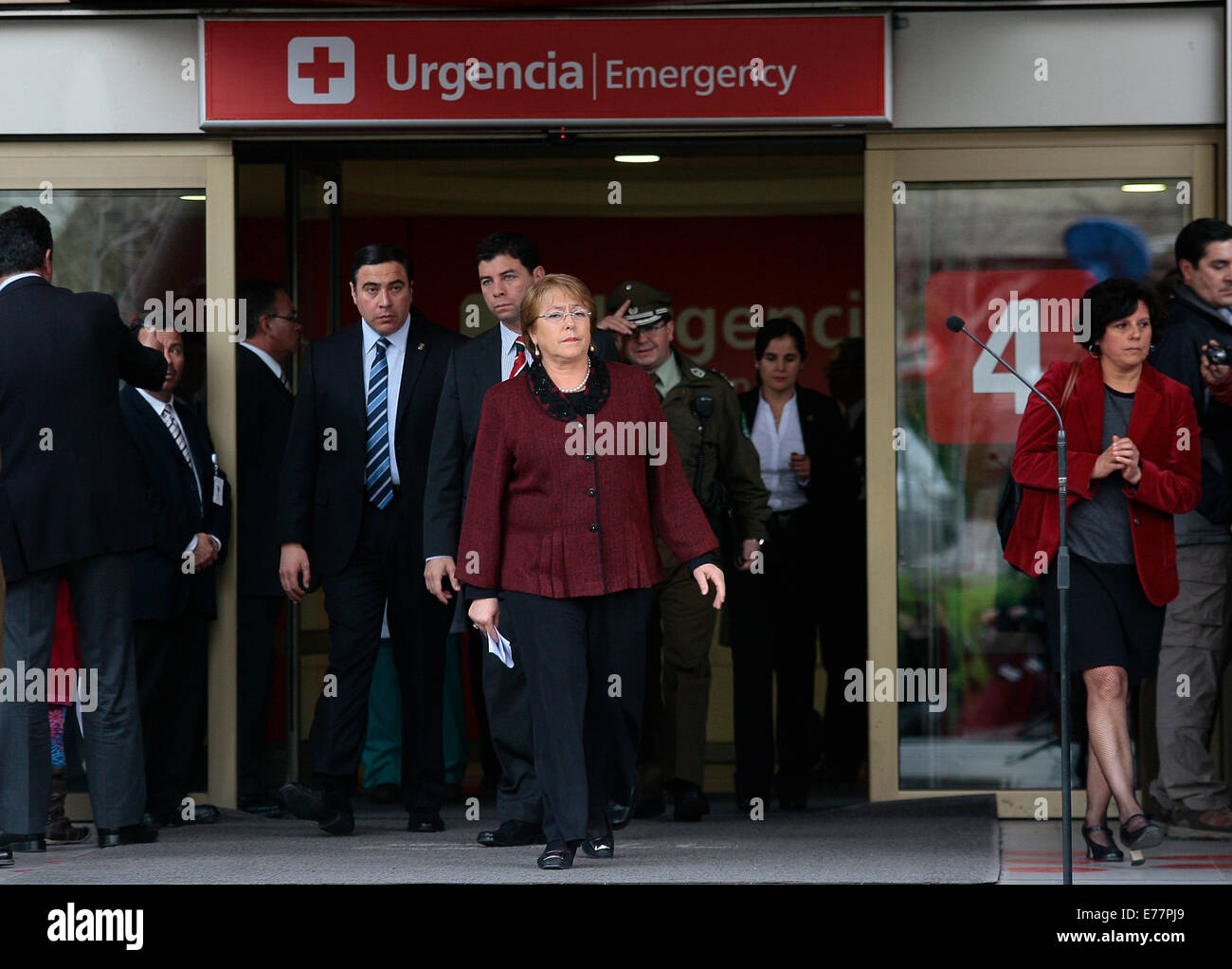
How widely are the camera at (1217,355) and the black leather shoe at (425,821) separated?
11.2 ft

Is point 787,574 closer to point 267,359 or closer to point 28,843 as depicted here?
point 267,359

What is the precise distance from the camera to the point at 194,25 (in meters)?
8.34

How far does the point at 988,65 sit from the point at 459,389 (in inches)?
102

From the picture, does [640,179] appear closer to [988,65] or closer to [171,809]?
[988,65]

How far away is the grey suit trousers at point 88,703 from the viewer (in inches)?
274

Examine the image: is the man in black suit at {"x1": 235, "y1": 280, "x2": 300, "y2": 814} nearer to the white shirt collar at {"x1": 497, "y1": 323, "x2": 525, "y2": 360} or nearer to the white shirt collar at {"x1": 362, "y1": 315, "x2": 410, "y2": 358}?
the white shirt collar at {"x1": 362, "y1": 315, "x2": 410, "y2": 358}

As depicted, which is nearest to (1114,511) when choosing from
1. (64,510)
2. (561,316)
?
(561,316)

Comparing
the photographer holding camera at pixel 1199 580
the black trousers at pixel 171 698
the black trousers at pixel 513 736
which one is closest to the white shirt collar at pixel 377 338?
the black trousers at pixel 513 736

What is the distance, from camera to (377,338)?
790 centimetres

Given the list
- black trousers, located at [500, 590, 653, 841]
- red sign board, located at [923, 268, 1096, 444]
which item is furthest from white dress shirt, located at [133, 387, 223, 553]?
red sign board, located at [923, 268, 1096, 444]

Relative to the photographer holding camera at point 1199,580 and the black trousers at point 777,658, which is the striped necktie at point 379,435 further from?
the photographer holding camera at point 1199,580

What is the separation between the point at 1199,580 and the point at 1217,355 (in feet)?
3.19
